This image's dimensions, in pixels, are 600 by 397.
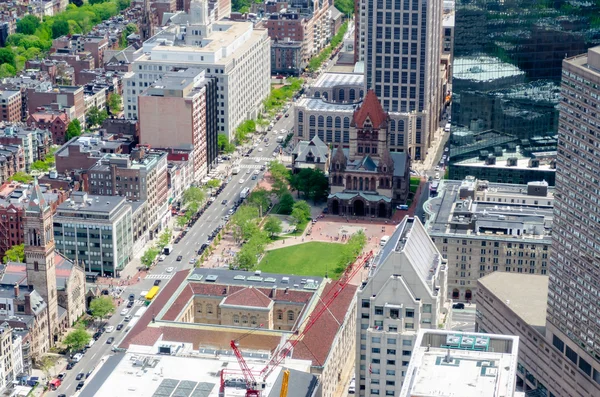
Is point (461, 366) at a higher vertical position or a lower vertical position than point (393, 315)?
higher

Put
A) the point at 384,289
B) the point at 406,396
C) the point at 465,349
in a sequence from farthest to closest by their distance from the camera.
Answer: the point at 384,289 → the point at 465,349 → the point at 406,396

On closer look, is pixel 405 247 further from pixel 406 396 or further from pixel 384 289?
pixel 406 396

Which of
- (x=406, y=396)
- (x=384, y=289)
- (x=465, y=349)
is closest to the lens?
(x=406, y=396)

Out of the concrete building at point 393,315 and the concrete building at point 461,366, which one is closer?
the concrete building at point 461,366

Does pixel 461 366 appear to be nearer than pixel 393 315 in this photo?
Yes

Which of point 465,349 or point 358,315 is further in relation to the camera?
point 358,315

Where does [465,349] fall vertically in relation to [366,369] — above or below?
above

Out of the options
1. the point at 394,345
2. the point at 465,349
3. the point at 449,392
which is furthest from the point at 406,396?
the point at 394,345

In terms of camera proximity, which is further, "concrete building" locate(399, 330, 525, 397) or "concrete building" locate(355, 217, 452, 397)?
"concrete building" locate(355, 217, 452, 397)
